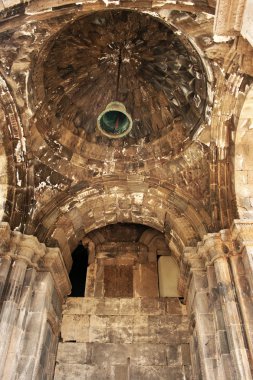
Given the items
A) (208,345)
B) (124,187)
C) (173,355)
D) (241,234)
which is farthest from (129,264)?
(241,234)

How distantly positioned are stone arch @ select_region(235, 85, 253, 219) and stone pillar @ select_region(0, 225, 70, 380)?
318 centimetres

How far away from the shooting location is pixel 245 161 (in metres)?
6.25

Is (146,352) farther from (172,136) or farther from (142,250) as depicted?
(172,136)

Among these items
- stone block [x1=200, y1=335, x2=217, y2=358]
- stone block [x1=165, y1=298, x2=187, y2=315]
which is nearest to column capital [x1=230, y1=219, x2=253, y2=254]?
stone block [x1=200, y1=335, x2=217, y2=358]

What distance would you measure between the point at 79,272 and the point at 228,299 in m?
3.94

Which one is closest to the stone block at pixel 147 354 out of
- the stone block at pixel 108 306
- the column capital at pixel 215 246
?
the stone block at pixel 108 306

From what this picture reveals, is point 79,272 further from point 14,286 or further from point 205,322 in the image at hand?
point 205,322

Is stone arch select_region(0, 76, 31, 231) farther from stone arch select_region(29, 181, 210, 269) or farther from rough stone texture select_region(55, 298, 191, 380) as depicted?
rough stone texture select_region(55, 298, 191, 380)

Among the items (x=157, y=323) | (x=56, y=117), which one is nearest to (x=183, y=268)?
(x=157, y=323)

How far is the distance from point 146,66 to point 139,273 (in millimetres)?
4286

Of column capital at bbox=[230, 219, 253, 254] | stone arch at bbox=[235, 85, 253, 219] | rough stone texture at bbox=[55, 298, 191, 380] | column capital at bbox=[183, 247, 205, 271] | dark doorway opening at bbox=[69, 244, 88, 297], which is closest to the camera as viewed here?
column capital at bbox=[230, 219, 253, 254]

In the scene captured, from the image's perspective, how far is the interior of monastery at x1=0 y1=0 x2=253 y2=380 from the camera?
510 centimetres

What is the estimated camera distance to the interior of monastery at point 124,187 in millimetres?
5102

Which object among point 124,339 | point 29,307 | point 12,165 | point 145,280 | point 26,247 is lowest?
point 29,307
